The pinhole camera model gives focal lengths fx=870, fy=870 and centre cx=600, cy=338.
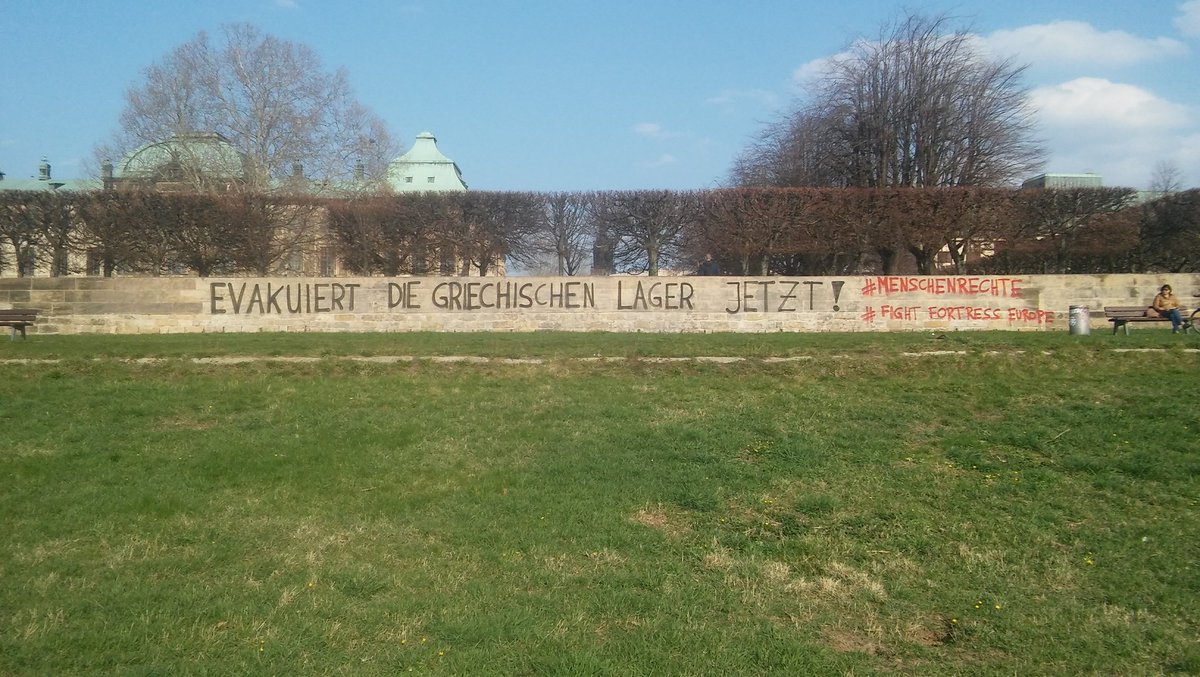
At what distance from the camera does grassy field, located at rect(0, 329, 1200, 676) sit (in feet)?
14.3

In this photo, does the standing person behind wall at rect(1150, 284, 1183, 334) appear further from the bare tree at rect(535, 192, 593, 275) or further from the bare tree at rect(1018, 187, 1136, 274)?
the bare tree at rect(535, 192, 593, 275)

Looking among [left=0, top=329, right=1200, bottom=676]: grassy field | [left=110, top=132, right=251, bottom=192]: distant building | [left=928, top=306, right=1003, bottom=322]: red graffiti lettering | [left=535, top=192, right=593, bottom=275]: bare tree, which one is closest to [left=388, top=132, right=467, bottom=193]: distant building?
[left=110, top=132, right=251, bottom=192]: distant building

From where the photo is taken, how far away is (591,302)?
23812 millimetres

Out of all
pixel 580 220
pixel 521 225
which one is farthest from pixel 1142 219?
pixel 521 225

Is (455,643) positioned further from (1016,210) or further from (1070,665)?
(1016,210)

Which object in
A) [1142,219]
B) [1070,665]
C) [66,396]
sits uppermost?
[1142,219]

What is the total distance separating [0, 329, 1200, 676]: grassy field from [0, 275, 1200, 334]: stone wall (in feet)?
38.6

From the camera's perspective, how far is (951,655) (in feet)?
14.2

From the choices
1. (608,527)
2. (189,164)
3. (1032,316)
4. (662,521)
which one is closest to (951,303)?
(1032,316)

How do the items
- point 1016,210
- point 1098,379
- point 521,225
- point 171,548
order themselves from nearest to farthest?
point 171,548, point 1098,379, point 1016,210, point 521,225

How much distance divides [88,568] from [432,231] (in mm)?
24858

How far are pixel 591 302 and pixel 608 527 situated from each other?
17830mm

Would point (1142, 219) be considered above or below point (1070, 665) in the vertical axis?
above

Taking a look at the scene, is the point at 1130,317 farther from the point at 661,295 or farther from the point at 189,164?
the point at 189,164
